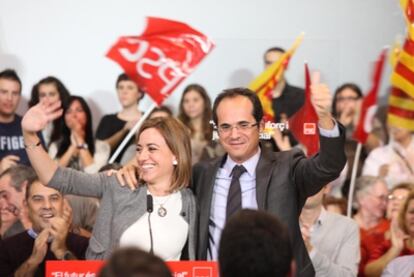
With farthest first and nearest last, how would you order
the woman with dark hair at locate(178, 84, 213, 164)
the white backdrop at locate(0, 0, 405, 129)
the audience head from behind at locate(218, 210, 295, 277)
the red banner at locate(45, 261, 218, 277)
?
1. the white backdrop at locate(0, 0, 405, 129)
2. the woman with dark hair at locate(178, 84, 213, 164)
3. the red banner at locate(45, 261, 218, 277)
4. the audience head from behind at locate(218, 210, 295, 277)

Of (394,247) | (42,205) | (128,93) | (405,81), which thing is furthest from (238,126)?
(128,93)

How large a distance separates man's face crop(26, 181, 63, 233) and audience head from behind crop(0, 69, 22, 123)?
1.90 m

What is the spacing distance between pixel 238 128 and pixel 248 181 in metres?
0.21

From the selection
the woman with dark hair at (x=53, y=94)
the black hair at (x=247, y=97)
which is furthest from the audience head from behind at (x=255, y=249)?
the woman with dark hair at (x=53, y=94)

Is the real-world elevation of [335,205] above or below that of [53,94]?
below

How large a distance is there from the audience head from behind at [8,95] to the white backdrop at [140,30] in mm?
1028

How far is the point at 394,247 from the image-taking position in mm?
5441

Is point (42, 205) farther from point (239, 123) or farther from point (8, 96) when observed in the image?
point (8, 96)

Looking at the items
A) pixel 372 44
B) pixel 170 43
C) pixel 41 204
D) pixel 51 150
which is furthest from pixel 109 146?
pixel 372 44

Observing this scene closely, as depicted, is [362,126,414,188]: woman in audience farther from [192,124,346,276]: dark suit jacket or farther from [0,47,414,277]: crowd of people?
[192,124,346,276]: dark suit jacket

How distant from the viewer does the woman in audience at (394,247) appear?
5.24 meters

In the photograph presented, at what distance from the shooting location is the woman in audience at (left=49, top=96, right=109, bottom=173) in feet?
23.0

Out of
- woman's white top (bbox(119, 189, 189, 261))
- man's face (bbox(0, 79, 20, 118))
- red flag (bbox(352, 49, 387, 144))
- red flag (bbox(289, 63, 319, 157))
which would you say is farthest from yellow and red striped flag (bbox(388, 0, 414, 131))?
man's face (bbox(0, 79, 20, 118))

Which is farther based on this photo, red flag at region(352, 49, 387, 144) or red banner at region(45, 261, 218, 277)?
red flag at region(352, 49, 387, 144)
